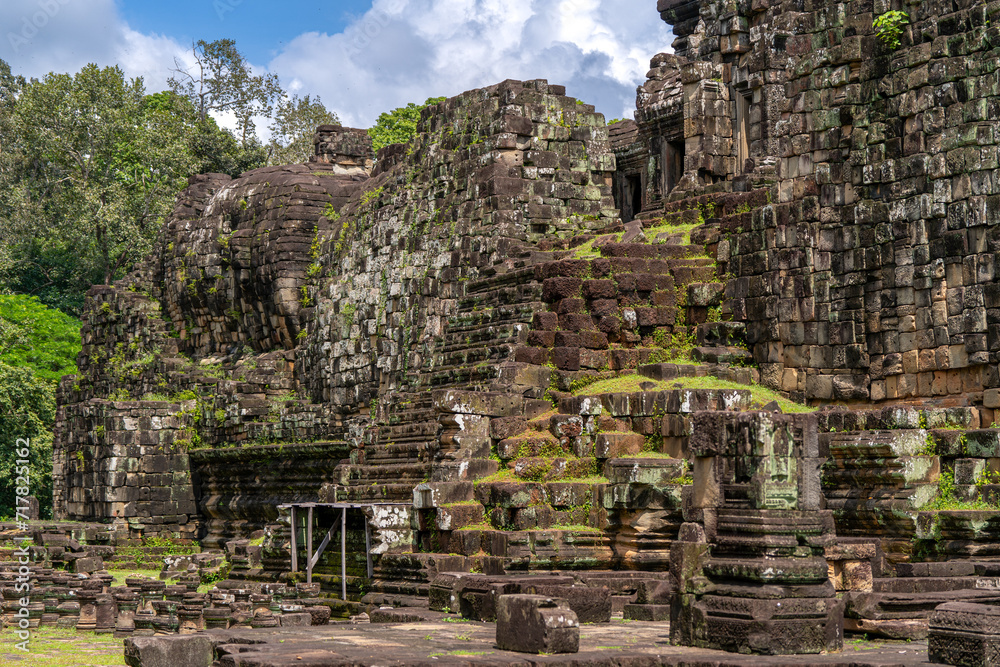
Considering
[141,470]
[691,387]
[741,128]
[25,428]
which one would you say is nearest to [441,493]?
[691,387]

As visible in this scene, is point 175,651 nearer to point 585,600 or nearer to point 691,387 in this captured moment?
point 585,600

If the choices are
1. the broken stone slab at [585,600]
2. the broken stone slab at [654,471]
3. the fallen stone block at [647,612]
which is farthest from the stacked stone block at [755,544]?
the broken stone slab at [654,471]

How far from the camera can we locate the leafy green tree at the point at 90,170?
159 feet

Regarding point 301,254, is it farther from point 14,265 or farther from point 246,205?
point 14,265

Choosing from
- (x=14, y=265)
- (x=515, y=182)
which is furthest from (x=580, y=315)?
(x=14, y=265)

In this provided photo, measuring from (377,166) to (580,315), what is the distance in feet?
39.4

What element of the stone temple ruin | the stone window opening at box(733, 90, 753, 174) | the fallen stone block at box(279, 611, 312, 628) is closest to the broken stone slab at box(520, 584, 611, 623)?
the stone temple ruin

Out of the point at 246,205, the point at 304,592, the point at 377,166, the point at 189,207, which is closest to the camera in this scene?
the point at 304,592

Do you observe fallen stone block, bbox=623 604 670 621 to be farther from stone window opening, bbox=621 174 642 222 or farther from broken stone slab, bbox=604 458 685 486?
stone window opening, bbox=621 174 642 222

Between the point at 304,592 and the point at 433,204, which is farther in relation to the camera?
the point at 433,204

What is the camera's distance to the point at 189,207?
128ft

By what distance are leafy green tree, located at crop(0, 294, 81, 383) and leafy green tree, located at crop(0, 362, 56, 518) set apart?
2159mm

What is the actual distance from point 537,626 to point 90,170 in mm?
41352

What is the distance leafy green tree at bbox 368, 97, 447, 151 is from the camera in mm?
47375
